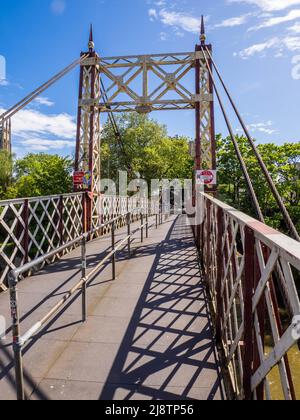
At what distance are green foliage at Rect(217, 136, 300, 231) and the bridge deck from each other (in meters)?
17.3

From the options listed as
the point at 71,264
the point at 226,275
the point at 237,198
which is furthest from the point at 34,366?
the point at 237,198

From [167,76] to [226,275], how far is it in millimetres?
8386

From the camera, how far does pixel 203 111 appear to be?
956 centimetres

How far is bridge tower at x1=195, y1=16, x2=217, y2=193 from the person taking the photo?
934cm

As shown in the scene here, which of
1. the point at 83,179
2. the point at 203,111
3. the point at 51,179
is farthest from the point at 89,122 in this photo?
the point at 51,179

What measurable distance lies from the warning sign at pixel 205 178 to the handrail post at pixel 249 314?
703cm

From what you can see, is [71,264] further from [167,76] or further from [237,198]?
[237,198]

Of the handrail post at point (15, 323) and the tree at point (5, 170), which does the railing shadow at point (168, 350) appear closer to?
the handrail post at point (15, 323)

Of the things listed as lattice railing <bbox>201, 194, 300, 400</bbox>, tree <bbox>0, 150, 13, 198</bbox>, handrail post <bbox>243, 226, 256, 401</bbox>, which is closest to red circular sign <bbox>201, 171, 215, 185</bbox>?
lattice railing <bbox>201, 194, 300, 400</bbox>

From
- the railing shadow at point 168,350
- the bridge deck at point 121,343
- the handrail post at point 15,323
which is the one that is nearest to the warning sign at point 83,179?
the bridge deck at point 121,343

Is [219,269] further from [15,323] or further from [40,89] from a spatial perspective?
[40,89]

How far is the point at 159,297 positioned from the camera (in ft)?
14.1

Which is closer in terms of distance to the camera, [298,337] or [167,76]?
[298,337]

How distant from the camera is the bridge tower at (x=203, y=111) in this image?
9344 mm
